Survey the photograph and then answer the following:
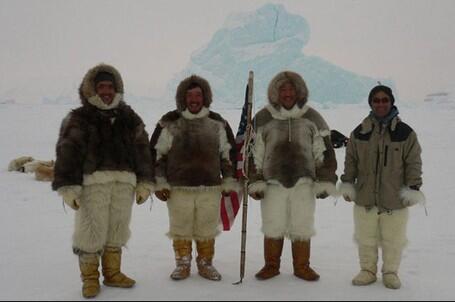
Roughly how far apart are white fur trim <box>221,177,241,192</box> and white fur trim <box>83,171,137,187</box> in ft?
2.98

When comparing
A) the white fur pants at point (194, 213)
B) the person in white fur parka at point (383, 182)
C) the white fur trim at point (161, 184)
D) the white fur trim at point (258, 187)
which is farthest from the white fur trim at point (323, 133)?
the white fur trim at point (161, 184)

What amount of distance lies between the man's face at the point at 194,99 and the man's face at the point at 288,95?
762mm

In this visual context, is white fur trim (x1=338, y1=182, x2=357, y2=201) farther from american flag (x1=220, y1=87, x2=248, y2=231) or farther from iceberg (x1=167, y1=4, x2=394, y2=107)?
iceberg (x1=167, y1=4, x2=394, y2=107)

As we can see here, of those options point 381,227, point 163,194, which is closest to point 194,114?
point 163,194

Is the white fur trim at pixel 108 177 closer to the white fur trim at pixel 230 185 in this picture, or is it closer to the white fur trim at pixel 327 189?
the white fur trim at pixel 230 185

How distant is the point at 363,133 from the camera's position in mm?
4461

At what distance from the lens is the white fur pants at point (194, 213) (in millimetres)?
4637

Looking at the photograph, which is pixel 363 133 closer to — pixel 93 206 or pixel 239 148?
pixel 239 148

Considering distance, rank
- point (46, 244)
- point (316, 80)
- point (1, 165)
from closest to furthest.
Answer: point (46, 244)
point (1, 165)
point (316, 80)

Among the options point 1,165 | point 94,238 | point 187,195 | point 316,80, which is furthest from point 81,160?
point 316,80

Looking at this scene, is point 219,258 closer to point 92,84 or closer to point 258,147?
point 258,147

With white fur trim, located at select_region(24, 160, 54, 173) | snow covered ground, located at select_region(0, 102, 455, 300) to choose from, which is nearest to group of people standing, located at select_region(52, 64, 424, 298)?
snow covered ground, located at select_region(0, 102, 455, 300)

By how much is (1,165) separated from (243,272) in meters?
10.9

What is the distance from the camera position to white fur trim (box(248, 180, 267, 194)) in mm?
4625
